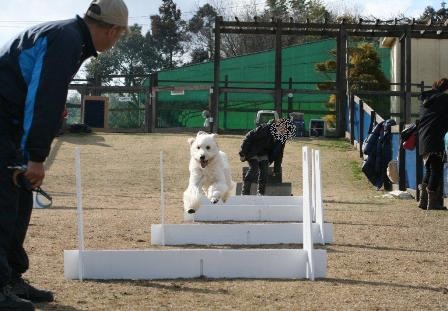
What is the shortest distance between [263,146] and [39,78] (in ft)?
29.3

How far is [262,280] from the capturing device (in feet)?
19.7

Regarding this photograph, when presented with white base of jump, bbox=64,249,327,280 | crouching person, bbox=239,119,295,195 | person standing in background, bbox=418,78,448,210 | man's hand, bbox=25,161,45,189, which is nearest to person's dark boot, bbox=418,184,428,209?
person standing in background, bbox=418,78,448,210

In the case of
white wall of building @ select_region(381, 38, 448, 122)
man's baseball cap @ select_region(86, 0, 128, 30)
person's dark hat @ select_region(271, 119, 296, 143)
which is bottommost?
person's dark hat @ select_region(271, 119, 296, 143)

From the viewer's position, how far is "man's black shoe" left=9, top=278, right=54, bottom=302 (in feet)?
15.9

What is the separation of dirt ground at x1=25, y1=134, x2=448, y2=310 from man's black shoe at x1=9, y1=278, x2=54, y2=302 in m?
0.07

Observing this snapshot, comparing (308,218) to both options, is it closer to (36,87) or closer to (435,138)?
(36,87)

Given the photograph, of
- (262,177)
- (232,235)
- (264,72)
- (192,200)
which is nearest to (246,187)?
(262,177)

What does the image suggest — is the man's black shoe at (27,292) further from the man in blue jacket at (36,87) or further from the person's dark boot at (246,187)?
the person's dark boot at (246,187)

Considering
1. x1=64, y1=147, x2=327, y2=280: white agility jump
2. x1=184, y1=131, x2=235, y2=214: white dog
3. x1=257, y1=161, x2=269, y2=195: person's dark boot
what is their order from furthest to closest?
x1=257, y1=161, x2=269, y2=195: person's dark boot < x1=184, y1=131, x2=235, y2=214: white dog < x1=64, y1=147, x2=327, y2=280: white agility jump

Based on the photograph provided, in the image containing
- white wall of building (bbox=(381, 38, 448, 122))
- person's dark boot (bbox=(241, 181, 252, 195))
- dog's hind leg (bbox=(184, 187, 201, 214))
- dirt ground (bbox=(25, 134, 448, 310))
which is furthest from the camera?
white wall of building (bbox=(381, 38, 448, 122))

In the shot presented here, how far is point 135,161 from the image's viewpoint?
2025 cm

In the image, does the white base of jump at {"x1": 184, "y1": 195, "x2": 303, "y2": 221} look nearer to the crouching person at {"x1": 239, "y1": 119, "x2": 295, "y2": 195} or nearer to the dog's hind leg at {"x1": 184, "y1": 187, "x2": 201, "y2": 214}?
the dog's hind leg at {"x1": 184, "y1": 187, "x2": 201, "y2": 214}

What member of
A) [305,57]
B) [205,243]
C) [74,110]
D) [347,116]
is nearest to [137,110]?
[74,110]

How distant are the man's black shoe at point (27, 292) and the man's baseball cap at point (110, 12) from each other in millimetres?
1686
